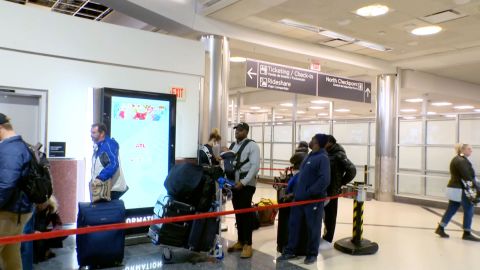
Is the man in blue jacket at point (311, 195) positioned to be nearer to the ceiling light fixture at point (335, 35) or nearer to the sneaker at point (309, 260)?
the sneaker at point (309, 260)

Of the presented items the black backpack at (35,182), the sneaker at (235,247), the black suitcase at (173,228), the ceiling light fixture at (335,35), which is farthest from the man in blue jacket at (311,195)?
the ceiling light fixture at (335,35)

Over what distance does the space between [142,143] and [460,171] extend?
451cm

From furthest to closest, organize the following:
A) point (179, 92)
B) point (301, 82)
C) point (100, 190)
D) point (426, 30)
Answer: point (301, 82)
point (426, 30)
point (179, 92)
point (100, 190)

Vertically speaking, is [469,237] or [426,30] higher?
[426,30]

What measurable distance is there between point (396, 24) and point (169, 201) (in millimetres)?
5002

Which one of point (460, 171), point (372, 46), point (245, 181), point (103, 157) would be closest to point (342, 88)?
point (372, 46)

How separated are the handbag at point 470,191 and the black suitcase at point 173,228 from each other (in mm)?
4150

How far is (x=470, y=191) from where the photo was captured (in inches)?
235

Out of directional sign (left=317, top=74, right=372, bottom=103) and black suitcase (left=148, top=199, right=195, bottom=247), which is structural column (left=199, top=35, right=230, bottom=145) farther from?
black suitcase (left=148, top=199, right=195, bottom=247)

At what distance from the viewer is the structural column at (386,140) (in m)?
9.97

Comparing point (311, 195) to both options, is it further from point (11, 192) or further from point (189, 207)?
point (11, 192)

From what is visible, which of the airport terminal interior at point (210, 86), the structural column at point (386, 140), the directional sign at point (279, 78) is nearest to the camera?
the airport terminal interior at point (210, 86)

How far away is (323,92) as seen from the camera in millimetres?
8070

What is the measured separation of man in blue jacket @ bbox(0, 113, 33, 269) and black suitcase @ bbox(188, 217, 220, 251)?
1.61 metres
